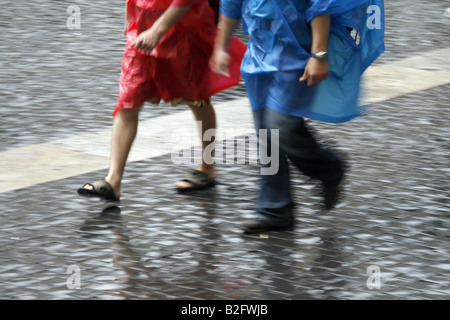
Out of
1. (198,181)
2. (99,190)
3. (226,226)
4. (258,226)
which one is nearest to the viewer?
(258,226)

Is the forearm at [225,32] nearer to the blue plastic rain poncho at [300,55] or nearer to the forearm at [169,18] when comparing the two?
the blue plastic rain poncho at [300,55]

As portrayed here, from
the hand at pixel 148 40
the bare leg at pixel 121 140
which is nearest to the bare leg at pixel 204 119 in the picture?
the bare leg at pixel 121 140

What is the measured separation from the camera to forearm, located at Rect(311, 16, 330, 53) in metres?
5.02

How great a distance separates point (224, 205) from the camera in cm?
582

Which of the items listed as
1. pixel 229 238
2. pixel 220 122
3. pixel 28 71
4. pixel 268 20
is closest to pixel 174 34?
pixel 268 20

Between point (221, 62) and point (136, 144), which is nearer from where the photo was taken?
point (221, 62)

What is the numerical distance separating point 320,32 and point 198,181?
146 cm

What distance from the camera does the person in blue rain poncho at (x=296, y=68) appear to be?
5.10 meters

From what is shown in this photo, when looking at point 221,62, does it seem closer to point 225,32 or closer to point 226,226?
point 225,32

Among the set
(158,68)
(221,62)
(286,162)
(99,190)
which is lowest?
(99,190)

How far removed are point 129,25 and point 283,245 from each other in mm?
1629

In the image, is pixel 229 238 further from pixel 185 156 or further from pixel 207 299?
pixel 185 156

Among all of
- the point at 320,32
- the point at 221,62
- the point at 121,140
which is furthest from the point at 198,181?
the point at 320,32

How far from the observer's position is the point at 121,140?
5.78 metres
